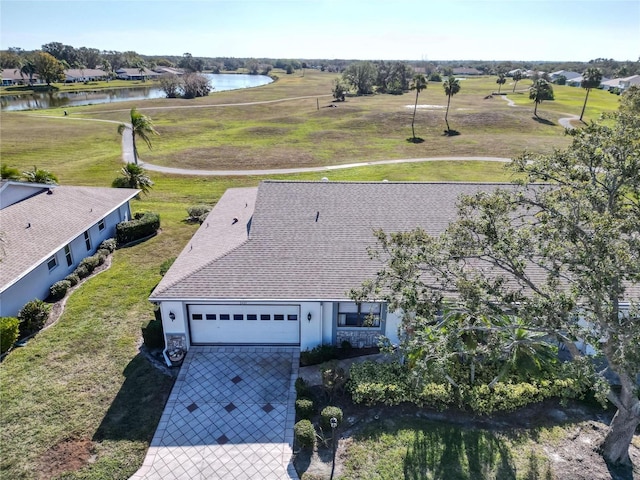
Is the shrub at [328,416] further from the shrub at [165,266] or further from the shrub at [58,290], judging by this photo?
the shrub at [58,290]

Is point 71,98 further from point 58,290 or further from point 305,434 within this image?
point 305,434

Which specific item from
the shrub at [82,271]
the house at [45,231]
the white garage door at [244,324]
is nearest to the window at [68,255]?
the house at [45,231]

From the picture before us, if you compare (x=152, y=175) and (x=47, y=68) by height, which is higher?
(x=47, y=68)

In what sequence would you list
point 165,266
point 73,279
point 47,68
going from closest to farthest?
point 73,279
point 165,266
point 47,68

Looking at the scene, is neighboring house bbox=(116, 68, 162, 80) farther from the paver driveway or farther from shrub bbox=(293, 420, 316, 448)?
shrub bbox=(293, 420, 316, 448)

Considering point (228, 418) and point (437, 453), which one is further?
point (228, 418)

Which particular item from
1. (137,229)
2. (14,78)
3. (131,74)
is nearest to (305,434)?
(137,229)

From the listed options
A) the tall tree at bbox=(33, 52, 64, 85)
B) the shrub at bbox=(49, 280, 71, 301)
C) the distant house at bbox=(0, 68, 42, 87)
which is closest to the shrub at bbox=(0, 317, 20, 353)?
the shrub at bbox=(49, 280, 71, 301)
